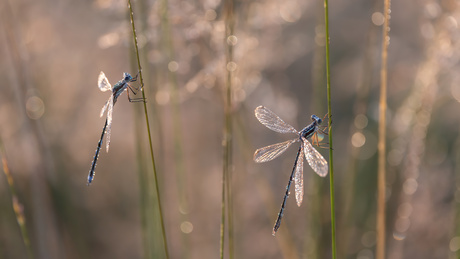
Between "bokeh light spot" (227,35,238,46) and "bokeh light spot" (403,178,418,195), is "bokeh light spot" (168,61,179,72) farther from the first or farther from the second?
"bokeh light spot" (403,178,418,195)

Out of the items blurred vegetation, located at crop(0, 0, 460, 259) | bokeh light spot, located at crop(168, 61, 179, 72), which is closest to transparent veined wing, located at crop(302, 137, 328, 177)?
bokeh light spot, located at crop(168, 61, 179, 72)

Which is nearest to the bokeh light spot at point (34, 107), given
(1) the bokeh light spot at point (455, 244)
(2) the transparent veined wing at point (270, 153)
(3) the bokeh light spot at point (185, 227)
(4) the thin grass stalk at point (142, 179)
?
(4) the thin grass stalk at point (142, 179)

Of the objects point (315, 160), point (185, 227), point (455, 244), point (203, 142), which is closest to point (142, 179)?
point (185, 227)

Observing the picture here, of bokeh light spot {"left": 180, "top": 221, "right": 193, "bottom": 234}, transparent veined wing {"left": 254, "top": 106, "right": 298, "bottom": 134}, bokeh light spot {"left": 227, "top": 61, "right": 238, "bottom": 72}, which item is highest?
bokeh light spot {"left": 227, "top": 61, "right": 238, "bottom": 72}

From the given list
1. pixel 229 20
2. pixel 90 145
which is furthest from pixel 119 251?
pixel 229 20

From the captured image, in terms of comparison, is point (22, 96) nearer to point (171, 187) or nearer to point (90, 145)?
point (90, 145)

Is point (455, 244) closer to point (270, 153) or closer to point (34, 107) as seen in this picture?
point (270, 153)
